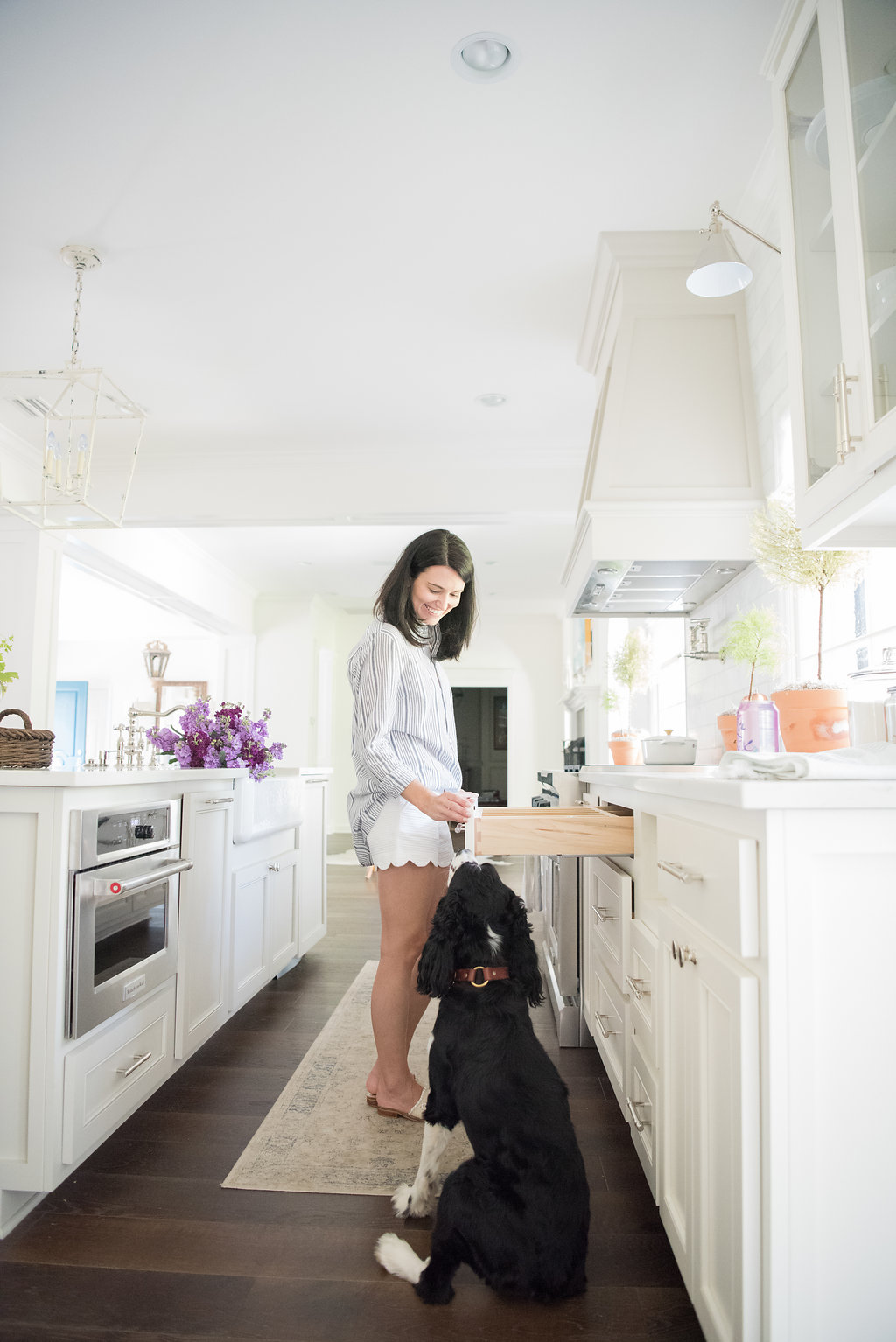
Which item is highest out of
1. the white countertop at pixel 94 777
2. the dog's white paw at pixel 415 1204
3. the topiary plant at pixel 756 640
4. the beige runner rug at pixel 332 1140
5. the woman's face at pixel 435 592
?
the woman's face at pixel 435 592

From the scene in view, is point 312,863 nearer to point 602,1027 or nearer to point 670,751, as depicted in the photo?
point 670,751

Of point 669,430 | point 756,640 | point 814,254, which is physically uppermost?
point 669,430

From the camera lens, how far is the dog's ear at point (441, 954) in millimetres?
1481

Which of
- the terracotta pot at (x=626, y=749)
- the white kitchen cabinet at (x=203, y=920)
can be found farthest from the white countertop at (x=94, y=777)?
the terracotta pot at (x=626, y=749)

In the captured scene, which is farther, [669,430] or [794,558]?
[669,430]

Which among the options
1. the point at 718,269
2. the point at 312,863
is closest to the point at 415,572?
the point at 718,269

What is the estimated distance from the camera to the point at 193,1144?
1906mm

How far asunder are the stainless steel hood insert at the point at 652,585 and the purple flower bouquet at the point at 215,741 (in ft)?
4.43

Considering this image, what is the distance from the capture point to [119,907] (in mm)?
1864

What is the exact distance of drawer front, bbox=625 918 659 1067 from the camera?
4.69 ft

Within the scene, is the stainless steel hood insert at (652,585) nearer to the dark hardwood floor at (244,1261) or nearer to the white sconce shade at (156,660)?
the dark hardwood floor at (244,1261)

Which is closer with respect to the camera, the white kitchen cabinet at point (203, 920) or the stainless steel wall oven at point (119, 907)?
the stainless steel wall oven at point (119, 907)

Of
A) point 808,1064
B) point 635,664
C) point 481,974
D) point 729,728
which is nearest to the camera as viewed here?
point 808,1064

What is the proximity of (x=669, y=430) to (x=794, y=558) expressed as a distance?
3.54ft
